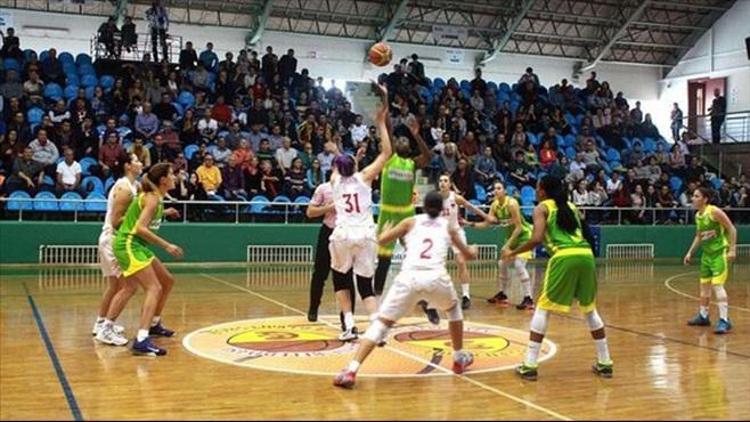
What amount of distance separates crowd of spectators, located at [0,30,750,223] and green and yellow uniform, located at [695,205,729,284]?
966cm

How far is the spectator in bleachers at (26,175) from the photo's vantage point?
17.3 metres

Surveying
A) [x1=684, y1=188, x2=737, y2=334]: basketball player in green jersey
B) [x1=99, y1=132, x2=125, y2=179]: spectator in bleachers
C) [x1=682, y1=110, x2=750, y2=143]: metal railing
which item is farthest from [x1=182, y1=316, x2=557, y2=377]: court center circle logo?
[x1=682, y1=110, x2=750, y2=143]: metal railing

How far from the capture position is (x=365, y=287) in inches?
342

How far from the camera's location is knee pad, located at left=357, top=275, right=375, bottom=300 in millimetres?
8672

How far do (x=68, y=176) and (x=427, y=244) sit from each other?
41.1ft

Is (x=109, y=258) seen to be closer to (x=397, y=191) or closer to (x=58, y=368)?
(x=58, y=368)

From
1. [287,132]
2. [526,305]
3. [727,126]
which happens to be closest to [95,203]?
[287,132]

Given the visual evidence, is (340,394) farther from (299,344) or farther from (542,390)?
(299,344)

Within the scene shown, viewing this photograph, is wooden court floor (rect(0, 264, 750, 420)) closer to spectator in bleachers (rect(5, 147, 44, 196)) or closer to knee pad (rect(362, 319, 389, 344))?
knee pad (rect(362, 319, 389, 344))

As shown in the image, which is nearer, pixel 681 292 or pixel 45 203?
pixel 681 292

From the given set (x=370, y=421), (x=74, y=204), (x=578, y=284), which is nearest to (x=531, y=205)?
(x=74, y=204)

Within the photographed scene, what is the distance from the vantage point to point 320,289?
10055 mm

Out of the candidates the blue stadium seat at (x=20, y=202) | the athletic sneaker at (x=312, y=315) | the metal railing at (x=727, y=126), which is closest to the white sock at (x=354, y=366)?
the athletic sneaker at (x=312, y=315)

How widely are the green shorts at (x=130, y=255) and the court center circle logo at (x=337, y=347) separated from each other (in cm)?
100
